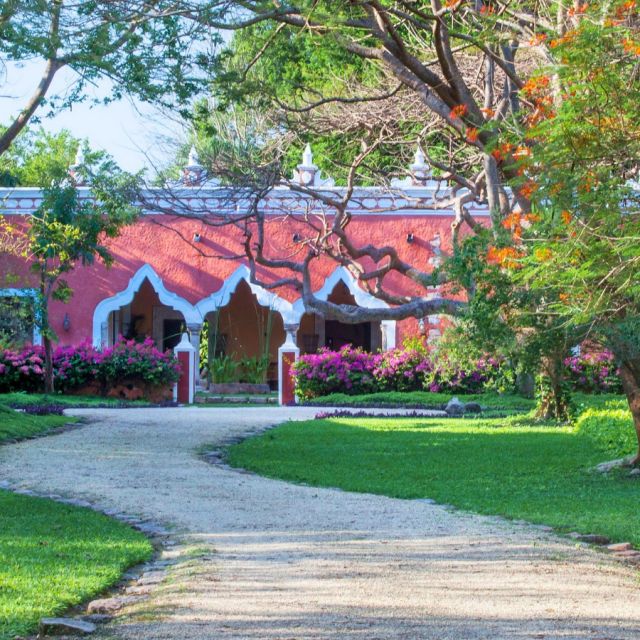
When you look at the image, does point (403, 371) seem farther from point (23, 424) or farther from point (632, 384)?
point (632, 384)

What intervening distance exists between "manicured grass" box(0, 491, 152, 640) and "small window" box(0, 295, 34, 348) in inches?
479

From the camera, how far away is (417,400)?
65.4 ft

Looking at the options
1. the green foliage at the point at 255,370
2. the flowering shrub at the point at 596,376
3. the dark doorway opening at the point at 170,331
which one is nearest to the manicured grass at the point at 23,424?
the green foliage at the point at 255,370

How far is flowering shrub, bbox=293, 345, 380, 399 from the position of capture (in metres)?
21.8

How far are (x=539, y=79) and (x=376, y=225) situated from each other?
1630cm

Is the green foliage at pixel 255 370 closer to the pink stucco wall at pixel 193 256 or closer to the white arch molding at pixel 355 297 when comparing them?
the white arch molding at pixel 355 297

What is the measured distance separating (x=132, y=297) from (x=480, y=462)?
14.8m

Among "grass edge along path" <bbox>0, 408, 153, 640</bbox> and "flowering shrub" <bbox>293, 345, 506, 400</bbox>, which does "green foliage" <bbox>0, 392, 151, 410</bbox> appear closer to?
"flowering shrub" <bbox>293, 345, 506, 400</bbox>

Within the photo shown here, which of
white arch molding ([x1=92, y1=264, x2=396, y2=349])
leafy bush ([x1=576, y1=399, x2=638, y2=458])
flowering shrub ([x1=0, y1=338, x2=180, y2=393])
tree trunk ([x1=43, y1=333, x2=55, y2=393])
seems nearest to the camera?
leafy bush ([x1=576, y1=399, x2=638, y2=458])

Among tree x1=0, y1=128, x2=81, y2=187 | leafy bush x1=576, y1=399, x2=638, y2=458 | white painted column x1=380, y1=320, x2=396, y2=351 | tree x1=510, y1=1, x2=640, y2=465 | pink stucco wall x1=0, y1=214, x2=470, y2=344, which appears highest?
tree x1=0, y1=128, x2=81, y2=187

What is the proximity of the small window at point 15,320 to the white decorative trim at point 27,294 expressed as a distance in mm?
81

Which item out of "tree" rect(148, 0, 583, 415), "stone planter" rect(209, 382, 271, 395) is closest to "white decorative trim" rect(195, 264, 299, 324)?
"stone planter" rect(209, 382, 271, 395)

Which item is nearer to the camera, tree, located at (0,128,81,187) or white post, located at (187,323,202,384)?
white post, located at (187,323,202,384)

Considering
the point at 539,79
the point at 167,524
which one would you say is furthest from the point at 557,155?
the point at 167,524
